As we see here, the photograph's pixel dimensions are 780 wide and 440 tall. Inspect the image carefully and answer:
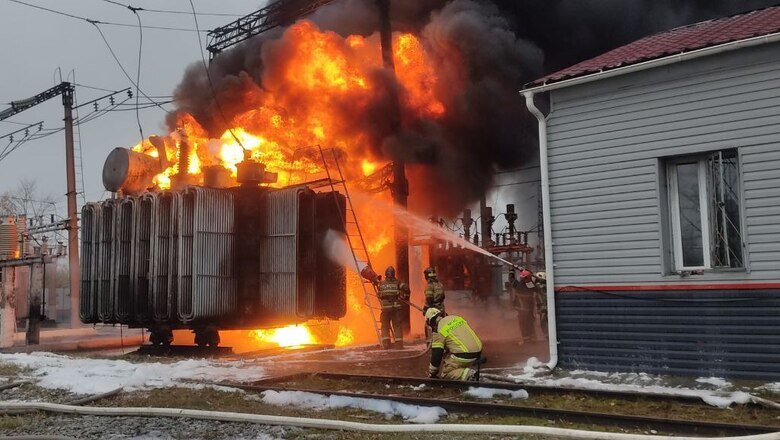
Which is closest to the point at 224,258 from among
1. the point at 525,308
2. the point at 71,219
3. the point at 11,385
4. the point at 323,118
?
the point at 11,385

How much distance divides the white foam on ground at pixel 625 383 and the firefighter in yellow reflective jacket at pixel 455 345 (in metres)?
0.87

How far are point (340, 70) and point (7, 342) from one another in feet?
44.4

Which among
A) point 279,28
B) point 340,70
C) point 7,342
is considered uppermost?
point 279,28

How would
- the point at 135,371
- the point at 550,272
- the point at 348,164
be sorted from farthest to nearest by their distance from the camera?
the point at 348,164 → the point at 135,371 → the point at 550,272

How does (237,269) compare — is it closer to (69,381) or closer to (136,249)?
(136,249)

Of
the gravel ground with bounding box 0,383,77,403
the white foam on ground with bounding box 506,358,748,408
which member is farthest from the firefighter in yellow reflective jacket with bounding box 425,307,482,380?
the gravel ground with bounding box 0,383,77,403

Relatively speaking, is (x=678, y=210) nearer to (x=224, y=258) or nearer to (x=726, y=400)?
(x=726, y=400)

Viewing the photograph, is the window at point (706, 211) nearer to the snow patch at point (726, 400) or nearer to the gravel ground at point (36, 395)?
the snow patch at point (726, 400)

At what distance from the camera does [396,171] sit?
55.7 ft

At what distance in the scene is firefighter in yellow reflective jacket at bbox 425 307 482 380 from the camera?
8047 millimetres

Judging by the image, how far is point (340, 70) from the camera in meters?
19.7

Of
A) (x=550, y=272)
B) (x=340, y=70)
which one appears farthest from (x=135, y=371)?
(x=340, y=70)

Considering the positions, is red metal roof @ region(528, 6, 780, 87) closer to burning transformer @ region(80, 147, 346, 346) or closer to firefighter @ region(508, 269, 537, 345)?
firefighter @ region(508, 269, 537, 345)

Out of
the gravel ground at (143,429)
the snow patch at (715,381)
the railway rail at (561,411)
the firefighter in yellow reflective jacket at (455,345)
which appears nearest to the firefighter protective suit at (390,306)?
the railway rail at (561,411)
